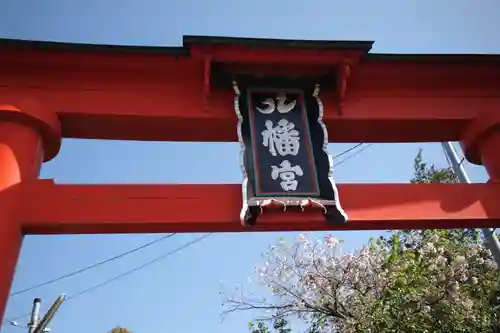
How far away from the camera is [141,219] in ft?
12.2

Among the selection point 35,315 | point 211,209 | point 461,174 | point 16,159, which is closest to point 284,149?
point 211,209

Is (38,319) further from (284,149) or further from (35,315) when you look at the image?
(284,149)

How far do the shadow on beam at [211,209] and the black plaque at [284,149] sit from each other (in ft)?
0.51

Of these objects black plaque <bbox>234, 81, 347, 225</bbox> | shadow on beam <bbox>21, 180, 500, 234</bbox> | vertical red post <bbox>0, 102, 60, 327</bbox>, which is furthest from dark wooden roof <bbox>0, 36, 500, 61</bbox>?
shadow on beam <bbox>21, 180, 500, 234</bbox>

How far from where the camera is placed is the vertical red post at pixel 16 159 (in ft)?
11.2

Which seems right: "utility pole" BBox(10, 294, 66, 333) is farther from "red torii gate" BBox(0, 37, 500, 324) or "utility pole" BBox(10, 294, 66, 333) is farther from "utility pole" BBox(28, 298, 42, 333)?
"red torii gate" BBox(0, 37, 500, 324)

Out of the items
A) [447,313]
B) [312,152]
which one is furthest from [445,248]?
[312,152]

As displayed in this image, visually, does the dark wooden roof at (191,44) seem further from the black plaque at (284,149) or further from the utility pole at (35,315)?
the utility pole at (35,315)

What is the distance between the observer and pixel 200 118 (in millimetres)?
4566

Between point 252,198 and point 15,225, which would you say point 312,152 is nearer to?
point 252,198

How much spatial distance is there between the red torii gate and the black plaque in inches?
6.3

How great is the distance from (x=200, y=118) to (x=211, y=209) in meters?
1.19

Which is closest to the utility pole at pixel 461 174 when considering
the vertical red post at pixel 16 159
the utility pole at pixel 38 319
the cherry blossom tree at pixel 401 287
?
the cherry blossom tree at pixel 401 287

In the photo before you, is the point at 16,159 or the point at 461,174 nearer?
the point at 16,159
